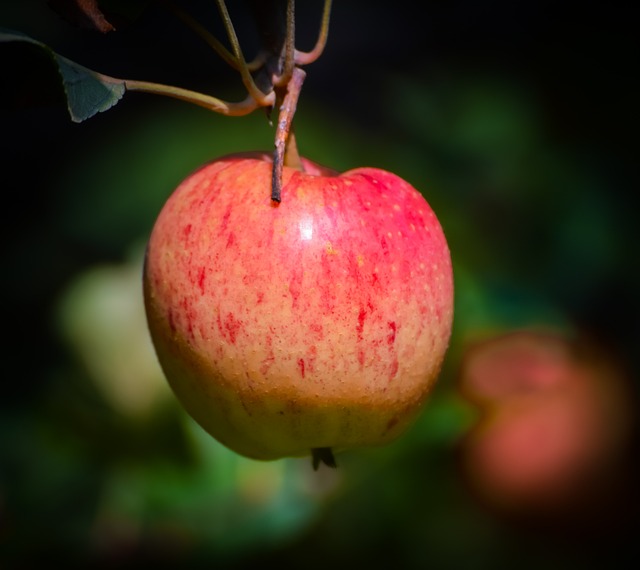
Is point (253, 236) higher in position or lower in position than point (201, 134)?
higher

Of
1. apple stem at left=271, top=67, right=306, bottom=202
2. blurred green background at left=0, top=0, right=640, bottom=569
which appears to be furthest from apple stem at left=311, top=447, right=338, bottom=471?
blurred green background at left=0, top=0, right=640, bottom=569

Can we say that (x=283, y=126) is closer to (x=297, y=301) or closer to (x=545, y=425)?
(x=297, y=301)

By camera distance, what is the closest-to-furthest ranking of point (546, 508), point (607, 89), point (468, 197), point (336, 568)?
point (336, 568)
point (546, 508)
point (468, 197)
point (607, 89)

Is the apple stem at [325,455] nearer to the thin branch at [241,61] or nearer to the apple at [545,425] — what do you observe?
the thin branch at [241,61]

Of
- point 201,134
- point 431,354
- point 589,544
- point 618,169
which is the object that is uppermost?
point 431,354

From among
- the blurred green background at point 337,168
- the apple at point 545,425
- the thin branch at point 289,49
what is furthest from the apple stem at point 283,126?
the apple at point 545,425

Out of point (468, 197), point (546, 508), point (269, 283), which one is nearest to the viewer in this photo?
point (269, 283)

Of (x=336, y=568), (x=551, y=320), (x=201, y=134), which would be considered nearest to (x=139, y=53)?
(x=201, y=134)

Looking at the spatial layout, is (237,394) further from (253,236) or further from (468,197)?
(468,197)

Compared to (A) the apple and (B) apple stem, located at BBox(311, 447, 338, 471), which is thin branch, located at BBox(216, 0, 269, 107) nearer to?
(B) apple stem, located at BBox(311, 447, 338, 471)
